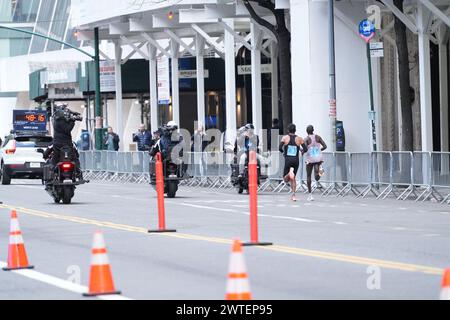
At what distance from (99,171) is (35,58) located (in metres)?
38.7

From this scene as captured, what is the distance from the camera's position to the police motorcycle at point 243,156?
3500 cm

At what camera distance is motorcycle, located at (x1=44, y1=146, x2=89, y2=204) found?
30062 mm

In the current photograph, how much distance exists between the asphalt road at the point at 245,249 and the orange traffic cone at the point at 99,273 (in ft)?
0.83

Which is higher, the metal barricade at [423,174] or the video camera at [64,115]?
the video camera at [64,115]

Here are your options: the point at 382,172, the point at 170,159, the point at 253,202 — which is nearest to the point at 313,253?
the point at 253,202

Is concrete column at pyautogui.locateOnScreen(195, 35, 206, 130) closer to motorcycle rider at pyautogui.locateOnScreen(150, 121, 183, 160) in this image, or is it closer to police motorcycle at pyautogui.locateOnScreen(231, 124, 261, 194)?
police motorcycle at pyautogui.locateOnScreen(231, 124, 261, 194)

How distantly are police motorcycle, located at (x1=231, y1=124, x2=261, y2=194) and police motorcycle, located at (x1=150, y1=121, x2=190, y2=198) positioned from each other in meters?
2.27

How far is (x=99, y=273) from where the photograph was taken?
1248 cm

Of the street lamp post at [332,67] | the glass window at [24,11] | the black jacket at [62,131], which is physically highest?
the glass window at [24,11]

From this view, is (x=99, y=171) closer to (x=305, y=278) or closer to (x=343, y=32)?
(x=343, y=32)

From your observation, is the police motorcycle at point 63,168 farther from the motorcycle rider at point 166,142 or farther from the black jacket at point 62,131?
the motorcycle rider at point 166,142

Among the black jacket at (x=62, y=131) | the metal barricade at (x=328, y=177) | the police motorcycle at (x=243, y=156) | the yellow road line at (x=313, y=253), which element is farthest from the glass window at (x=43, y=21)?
the yellow road line at (x=313, y=253)

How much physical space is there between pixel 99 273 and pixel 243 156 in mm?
22818
